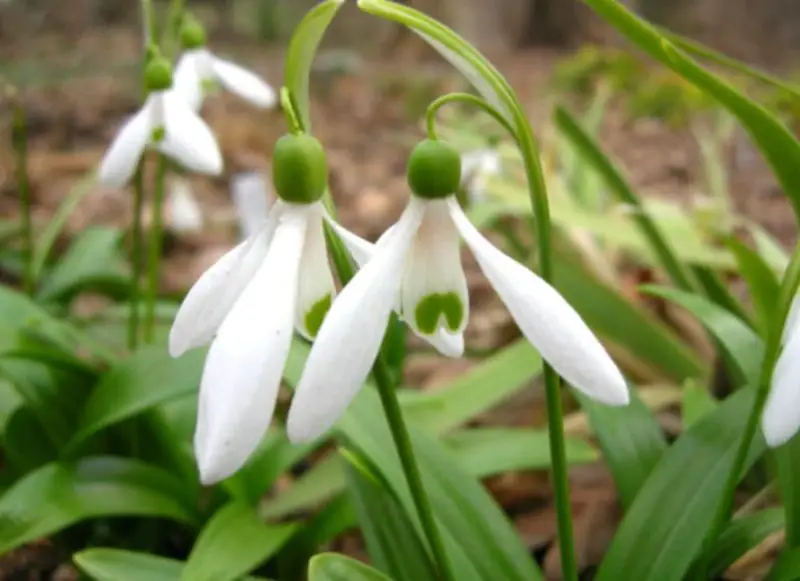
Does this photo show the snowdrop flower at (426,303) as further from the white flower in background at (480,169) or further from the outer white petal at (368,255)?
the white flower in background at (480,169)

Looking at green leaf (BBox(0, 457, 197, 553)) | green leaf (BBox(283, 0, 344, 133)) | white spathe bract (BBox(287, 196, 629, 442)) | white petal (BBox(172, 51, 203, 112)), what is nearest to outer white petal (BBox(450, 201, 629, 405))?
white spathe bract (BBox(287, 196, 629, 442))

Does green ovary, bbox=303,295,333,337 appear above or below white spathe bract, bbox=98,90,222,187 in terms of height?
above

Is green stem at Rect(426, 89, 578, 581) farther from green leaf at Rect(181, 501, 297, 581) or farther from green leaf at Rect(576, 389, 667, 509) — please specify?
green leaf at Rect(181, 501, 297, 581)

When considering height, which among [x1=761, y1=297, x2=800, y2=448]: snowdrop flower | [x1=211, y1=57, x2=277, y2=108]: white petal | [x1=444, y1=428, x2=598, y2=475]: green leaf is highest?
[x1=761, y1=297, x2=800, y2=448]: snowdrop flower

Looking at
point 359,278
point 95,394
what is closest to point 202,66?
point 95,394

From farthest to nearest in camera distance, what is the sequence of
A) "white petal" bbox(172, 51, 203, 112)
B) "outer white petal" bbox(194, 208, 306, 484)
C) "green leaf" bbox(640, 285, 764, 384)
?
"white petal" bbox(172, 51, 203, 112)
"green leaf" bbox(640, 285, 764, 384)
"outer white petal" bbox(194, 208, 306, 484)

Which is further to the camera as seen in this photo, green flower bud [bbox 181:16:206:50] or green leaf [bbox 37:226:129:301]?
green leaf [bbox 37:226:129:301]

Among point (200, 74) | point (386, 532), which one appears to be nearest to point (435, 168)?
point (386, 532)

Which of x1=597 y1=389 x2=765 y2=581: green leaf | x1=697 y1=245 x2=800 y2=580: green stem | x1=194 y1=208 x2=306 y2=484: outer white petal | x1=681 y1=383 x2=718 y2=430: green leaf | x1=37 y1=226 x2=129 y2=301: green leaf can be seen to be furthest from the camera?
x1=37 y1=226 x2=129 y2=301: green leaf
